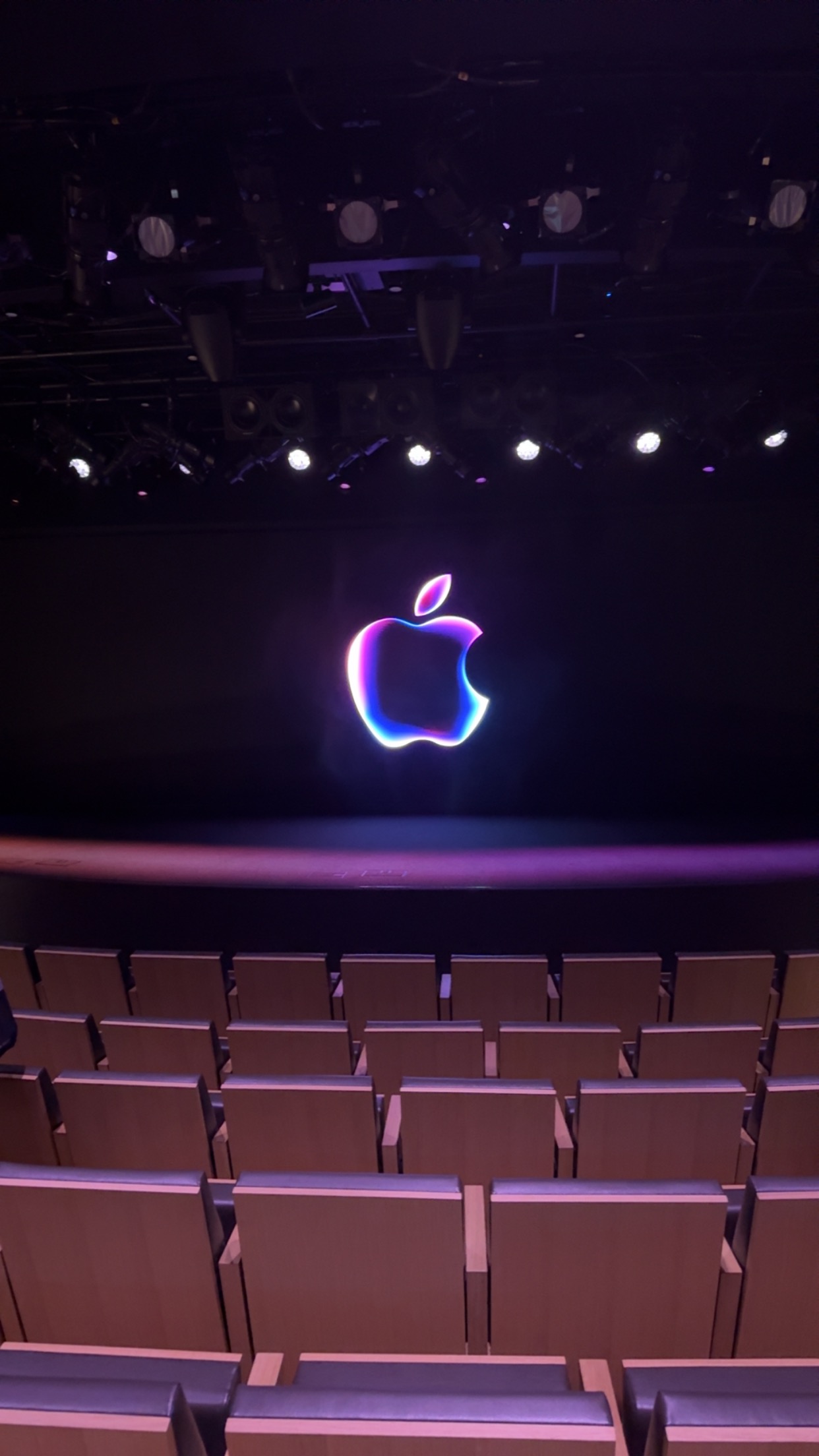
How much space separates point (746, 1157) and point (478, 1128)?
2.61 feet

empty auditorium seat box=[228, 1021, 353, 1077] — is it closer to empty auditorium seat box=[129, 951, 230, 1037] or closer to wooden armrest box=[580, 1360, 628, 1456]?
empty auditorium seat box=[129, 951, 230, 1037]

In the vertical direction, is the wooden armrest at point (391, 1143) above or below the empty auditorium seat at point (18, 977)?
above

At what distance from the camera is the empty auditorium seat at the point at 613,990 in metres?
3.03

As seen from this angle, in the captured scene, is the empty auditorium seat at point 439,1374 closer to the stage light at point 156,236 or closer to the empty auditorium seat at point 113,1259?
the empty auditorium seat at point 113,1259

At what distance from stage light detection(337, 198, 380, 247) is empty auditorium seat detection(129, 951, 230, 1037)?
2.90m

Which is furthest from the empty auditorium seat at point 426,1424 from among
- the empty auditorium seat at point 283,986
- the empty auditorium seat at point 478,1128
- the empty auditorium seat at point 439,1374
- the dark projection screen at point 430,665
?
the dark projection screen at point 430,665

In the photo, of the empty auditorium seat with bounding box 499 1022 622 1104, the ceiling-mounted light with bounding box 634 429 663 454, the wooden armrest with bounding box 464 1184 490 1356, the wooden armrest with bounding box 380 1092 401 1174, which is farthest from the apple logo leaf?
the wooden armrest with bounding box 464 1184 490 1356

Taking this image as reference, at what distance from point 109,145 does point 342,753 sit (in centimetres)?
418

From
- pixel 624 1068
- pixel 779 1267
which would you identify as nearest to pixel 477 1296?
pixel 779 1267

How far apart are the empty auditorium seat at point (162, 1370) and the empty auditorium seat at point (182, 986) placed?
6.03 feet

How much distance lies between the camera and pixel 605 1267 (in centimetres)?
138

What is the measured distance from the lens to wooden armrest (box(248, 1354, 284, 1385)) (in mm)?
1252

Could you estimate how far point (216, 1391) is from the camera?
1218 mm

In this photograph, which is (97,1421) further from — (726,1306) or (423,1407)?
(726,1306)
